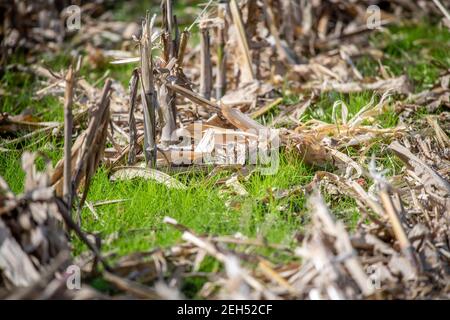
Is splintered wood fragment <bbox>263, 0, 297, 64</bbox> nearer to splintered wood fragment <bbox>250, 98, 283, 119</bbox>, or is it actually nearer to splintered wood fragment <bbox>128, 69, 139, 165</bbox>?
splintered wood fragment <bbox>250, 98, 283, 119</bbox>

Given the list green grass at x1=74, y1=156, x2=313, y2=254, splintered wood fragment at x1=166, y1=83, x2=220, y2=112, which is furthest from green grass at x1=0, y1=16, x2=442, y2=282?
splintered wood fragment at x1=166, y1=83, x2=220, y2=112

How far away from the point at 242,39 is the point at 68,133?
233 cm

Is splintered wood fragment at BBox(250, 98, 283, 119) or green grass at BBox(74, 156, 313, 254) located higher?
splintered wood fragment at BBox(250, 98, 283, 119)

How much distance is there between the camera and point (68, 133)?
8.57ft

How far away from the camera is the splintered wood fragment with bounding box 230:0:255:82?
15.4 ft

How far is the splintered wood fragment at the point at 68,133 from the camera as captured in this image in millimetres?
2594

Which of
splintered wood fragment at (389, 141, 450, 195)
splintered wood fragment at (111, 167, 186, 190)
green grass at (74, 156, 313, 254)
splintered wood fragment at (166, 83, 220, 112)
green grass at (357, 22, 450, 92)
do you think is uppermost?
splintered wood fragment at (166, 83, 220, 112)

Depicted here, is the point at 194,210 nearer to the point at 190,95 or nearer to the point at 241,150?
the point at 241,150

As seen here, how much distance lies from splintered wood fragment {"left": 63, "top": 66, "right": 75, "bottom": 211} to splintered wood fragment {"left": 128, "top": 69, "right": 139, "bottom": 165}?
757 mm

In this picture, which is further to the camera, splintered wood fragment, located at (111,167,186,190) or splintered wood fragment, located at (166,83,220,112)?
splintered wood fragment, located at (166,83,220,112)
